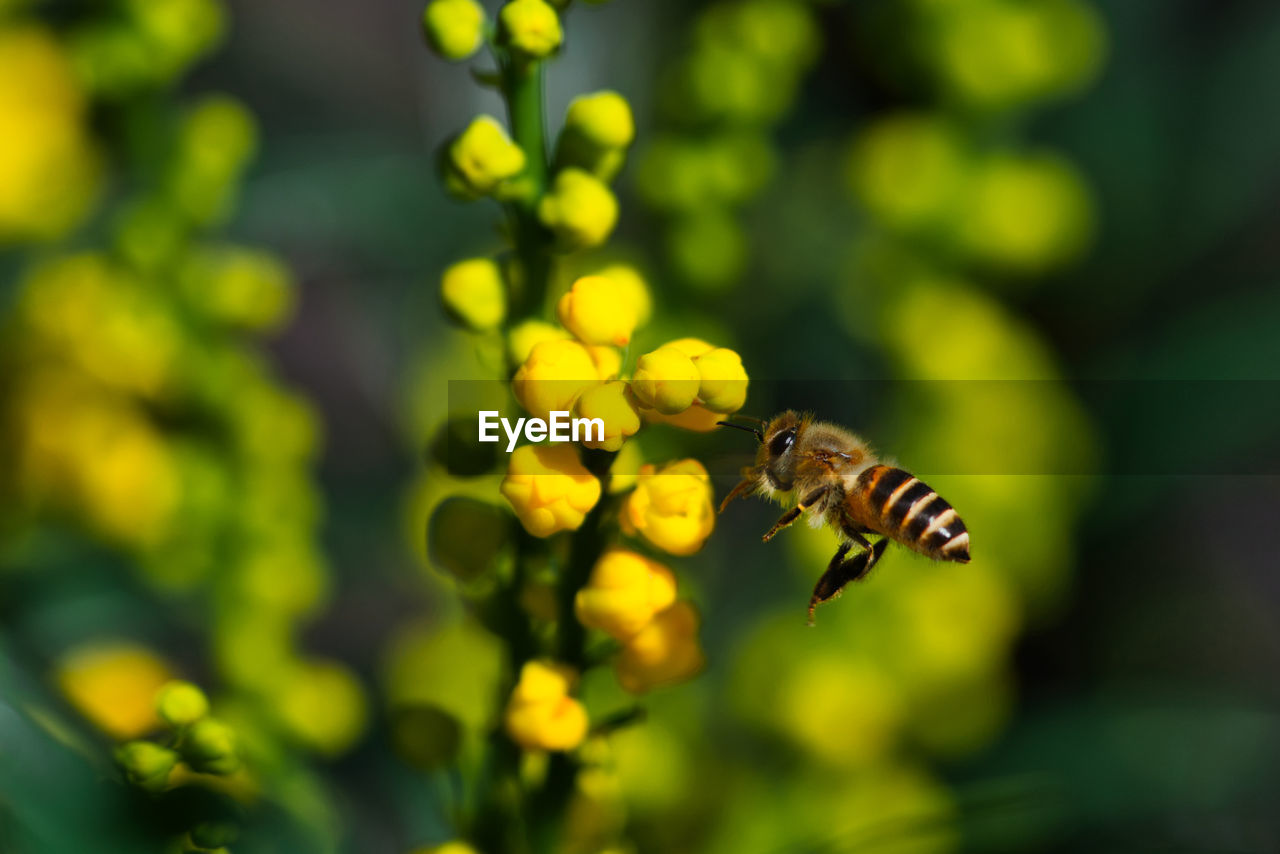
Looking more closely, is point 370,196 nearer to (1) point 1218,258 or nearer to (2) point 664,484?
(2) point 664,484

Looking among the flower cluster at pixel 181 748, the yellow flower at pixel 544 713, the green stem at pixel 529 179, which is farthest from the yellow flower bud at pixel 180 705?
the green stem at pixel 529 179

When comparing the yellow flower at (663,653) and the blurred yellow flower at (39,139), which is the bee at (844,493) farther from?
the blurred yellow flower at (39,139)

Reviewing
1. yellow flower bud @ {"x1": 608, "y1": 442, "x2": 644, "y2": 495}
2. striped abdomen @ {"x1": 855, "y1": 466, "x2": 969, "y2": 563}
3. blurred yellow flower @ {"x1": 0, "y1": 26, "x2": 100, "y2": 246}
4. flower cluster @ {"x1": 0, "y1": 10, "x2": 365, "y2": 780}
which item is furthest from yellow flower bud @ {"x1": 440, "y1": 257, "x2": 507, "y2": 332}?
blurred yellow flower @ {"x1": 0, "y1": 26, "x2": 100, "y2": 246}

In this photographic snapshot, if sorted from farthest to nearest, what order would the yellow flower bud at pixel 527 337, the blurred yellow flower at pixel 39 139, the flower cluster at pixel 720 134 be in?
the blurred yellow flower at pixel 39 139 → the flower cluster at pixel 720 134 → the yellow flower bud at pixel 527 337

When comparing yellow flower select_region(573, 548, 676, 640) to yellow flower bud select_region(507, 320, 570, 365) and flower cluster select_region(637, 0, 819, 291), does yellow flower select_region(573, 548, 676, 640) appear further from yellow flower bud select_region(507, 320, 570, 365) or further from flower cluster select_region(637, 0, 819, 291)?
flower cluster select_region(637, 0, 819, 291)

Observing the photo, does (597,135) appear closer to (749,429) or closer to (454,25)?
(454,25)

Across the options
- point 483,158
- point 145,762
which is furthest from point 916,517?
point 145,762

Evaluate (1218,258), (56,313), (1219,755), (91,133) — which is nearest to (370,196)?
(91,133)
